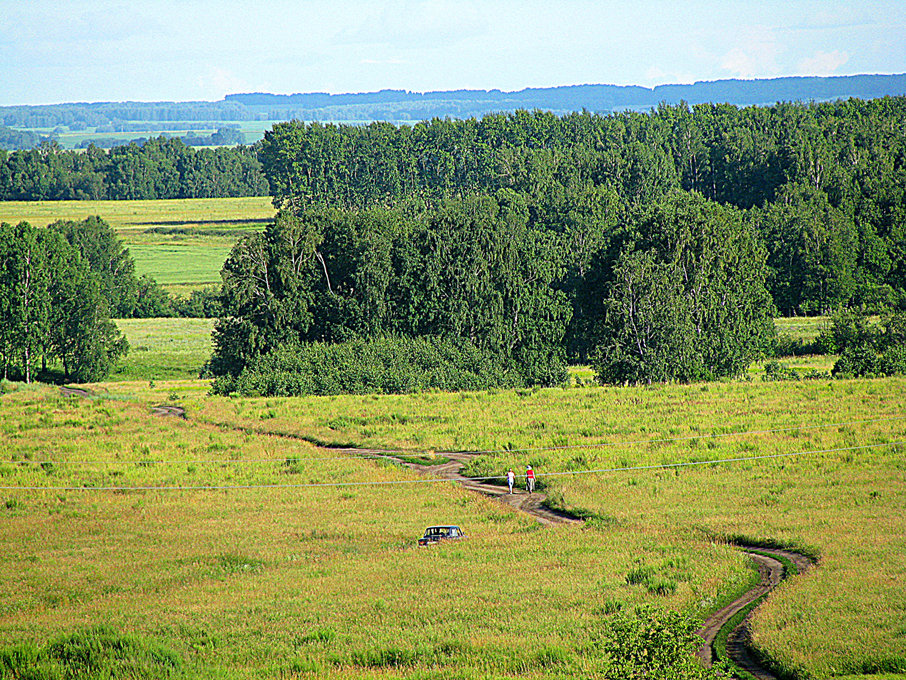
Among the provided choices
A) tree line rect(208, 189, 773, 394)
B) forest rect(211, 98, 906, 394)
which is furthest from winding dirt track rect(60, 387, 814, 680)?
forest rect(211, 98, 906, 394)

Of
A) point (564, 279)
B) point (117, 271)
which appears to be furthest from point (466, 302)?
point (117, 271)

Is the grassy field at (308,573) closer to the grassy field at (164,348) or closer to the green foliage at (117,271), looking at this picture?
the grassy field at (164,348)

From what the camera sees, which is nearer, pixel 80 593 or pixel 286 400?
pixel 80 593

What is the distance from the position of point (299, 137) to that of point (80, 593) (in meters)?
153

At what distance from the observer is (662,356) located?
68.8 meters

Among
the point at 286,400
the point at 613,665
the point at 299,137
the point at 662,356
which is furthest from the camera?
the point at 299,137

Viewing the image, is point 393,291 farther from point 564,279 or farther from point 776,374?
point 776,374

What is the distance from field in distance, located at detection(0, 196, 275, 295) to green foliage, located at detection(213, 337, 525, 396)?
6400 cm

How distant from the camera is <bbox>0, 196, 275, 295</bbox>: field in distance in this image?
142 m

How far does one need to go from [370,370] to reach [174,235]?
11212 centimetres

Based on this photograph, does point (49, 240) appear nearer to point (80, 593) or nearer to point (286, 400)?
point (286, 400)

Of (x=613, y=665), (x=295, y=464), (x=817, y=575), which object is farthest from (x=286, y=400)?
(x=613, y=665)

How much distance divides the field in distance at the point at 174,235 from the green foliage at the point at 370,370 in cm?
6400

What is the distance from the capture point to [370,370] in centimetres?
7125
